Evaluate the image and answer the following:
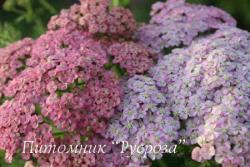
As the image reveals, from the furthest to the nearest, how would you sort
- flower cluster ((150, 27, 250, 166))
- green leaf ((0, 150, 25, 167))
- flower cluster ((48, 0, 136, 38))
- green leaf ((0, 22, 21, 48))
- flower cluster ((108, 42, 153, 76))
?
green leaf ((0, 22, 21, 48)) < flower cluster ((48, 0, 136, 38)) < flower cluster ((108, 42, 153, 76)) < green leaf ((0, 150, 25, 167)) < flower cluster ((150, 27, 250, 166))

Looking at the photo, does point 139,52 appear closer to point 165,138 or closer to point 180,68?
point 180,68

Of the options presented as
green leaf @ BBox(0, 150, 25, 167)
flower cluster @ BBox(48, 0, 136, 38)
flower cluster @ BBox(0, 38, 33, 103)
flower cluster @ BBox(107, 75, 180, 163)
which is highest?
flower cluster @ BBox(48, 0, 136, 38)

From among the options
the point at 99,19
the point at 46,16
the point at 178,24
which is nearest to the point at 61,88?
the point at 99,19

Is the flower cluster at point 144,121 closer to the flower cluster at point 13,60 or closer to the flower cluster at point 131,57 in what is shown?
the flower cluster at point 131,57

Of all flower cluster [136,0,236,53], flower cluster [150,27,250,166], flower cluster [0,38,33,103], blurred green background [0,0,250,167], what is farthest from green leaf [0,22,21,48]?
flower cluster [150,27,250,166]

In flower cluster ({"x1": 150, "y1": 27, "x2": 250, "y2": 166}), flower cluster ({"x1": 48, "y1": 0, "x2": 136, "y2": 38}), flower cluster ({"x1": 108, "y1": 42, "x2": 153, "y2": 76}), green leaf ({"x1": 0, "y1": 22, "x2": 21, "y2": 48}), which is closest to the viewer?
flower cluster ({"x1": 150, "y1": 27, "x2": 250, "y2": 166})

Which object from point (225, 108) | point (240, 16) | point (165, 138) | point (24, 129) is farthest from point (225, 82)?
point (240, 16)

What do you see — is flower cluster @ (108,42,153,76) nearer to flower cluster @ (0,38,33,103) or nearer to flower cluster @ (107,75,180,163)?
flower cluster @ (107,75,180,163)
